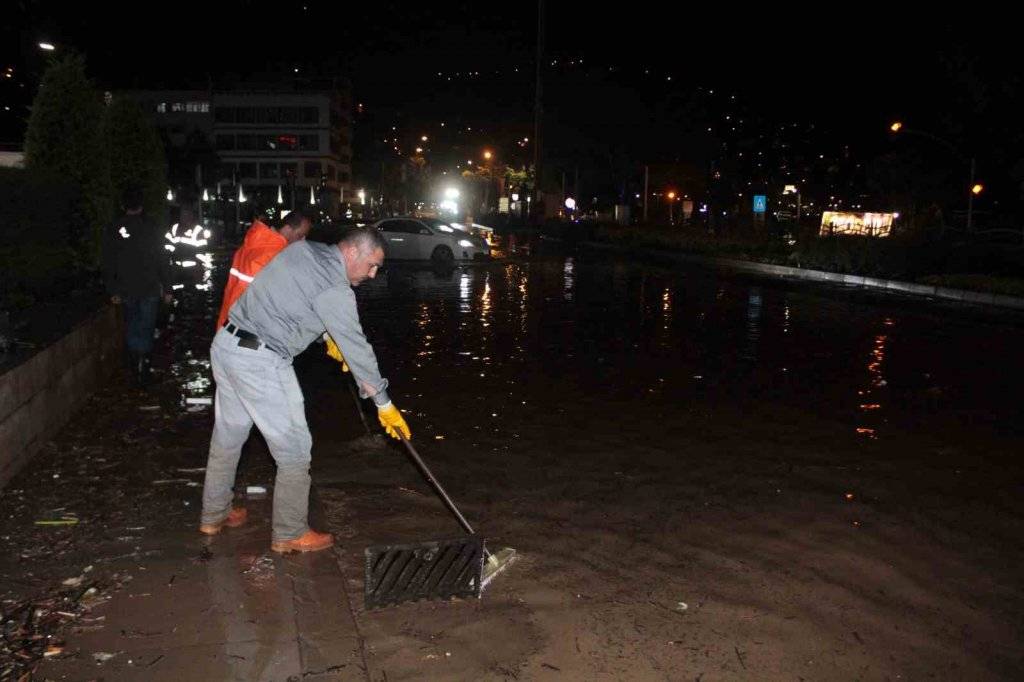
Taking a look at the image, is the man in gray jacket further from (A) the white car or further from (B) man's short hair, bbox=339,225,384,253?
(A) the white car

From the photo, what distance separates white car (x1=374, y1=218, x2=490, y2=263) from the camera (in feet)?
97.0

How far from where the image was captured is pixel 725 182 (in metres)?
57.9

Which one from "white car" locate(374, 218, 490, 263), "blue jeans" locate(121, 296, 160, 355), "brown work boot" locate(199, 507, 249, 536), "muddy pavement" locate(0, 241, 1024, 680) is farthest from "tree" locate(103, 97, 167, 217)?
"white car" locate(374, 218, 490, 263)

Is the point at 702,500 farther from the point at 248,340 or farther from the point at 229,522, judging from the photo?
the point at 248,340

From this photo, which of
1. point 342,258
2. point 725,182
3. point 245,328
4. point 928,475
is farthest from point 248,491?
point 725,182

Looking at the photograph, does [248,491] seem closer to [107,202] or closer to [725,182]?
[107,202]

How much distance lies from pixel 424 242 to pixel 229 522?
24.4 metres

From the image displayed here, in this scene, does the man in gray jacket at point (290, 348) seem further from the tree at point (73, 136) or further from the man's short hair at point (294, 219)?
the tree at point (73, 136)

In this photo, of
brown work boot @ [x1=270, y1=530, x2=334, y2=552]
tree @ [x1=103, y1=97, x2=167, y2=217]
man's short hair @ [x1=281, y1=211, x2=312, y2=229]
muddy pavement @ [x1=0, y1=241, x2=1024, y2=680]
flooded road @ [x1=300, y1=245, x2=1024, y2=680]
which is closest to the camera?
muddy pavement @ [x1=0, y1=241, x2=1024, y2=680]

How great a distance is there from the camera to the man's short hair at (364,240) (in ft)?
15.9

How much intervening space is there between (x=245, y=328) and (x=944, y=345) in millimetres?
12011

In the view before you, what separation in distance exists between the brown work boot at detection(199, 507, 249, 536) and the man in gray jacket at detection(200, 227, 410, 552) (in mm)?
405

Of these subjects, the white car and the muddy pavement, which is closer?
the muddy pavement

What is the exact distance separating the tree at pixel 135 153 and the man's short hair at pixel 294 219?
943 centimetres
